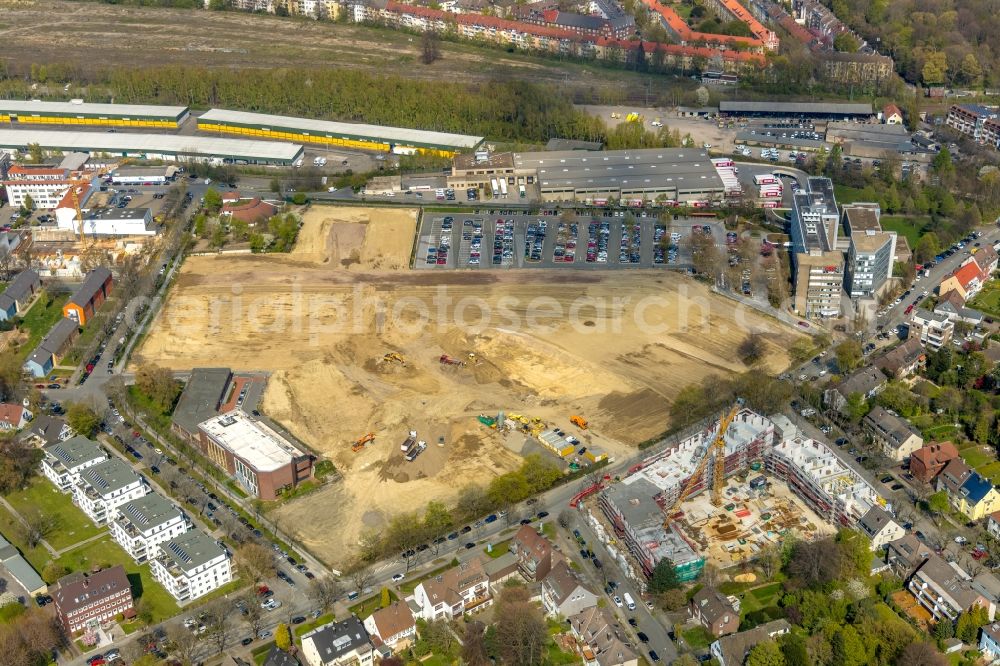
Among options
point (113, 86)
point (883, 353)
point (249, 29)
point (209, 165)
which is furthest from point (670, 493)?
point (249, 29)

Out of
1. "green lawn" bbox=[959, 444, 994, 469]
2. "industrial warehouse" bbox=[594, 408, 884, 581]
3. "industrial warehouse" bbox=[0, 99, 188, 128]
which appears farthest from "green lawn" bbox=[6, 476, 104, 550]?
"industrial warehouse" bbox=[0, 99, 188, 128]

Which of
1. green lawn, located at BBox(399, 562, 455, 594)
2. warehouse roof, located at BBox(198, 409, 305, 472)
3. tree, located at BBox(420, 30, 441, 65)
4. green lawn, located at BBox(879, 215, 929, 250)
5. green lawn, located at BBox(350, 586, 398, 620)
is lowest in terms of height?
green lawn, located at BBox(350, 586, 398, 620)

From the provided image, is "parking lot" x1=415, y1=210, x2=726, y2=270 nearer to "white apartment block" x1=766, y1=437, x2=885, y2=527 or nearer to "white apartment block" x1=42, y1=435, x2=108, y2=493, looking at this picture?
"white apartment block" x1=766, y1=437, x2=885, y2=527

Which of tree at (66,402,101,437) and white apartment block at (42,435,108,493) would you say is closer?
white apartment block at (42,435,108,493)

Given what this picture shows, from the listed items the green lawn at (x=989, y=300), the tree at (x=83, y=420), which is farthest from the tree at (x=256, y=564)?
the green lawn at (x=989, y=300)

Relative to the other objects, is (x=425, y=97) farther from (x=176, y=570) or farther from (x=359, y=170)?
(x=176, y=570)
